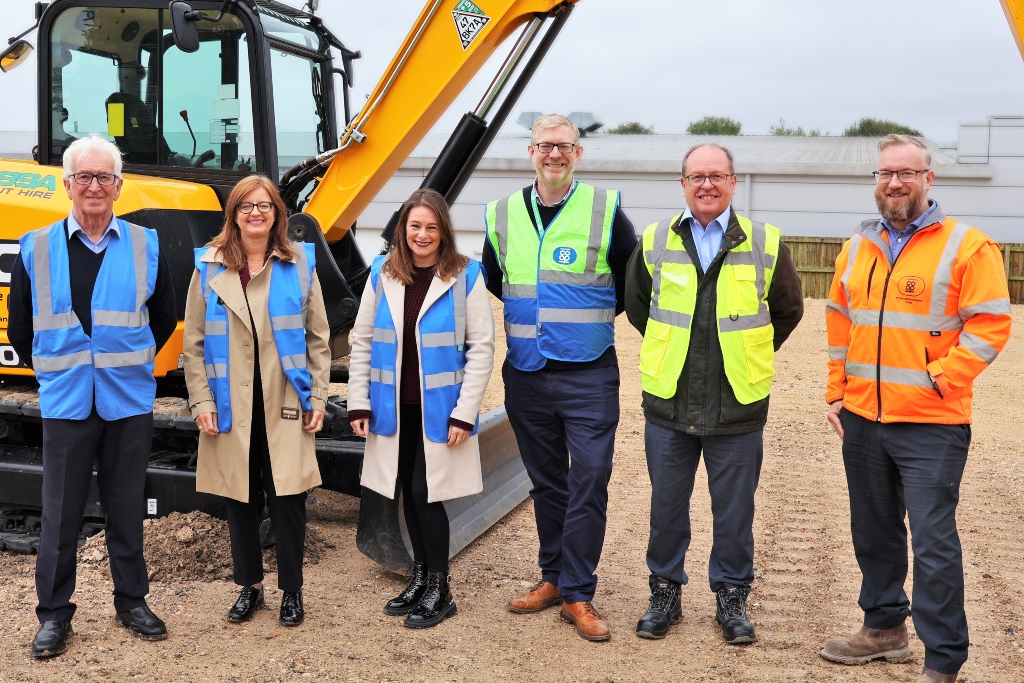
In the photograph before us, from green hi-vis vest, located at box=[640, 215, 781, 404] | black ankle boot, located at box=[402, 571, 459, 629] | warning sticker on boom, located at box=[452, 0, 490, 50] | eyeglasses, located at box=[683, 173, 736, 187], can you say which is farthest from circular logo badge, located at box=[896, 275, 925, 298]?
warning sticker on boom, located at box=[452, 0, 490, 50]

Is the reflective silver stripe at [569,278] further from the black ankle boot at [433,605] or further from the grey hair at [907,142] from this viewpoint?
the black ankle boot at [433,605]

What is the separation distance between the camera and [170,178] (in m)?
5.39

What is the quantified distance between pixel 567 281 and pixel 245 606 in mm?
1873

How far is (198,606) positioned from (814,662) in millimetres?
2533

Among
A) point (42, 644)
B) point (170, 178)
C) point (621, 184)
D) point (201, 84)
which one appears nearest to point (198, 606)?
point (42, 644)

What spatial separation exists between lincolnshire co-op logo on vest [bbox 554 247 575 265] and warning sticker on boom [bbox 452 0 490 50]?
1.81 metres

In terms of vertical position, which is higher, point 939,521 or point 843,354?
point 843,354

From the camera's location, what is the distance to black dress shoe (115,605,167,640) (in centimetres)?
393

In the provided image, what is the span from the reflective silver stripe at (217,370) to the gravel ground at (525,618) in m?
1.03

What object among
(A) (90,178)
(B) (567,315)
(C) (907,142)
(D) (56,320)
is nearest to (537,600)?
(B) (567,315)

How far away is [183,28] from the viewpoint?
476 centimetres

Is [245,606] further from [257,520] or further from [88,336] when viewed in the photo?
[88,336]

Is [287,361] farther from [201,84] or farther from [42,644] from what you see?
[201,84]

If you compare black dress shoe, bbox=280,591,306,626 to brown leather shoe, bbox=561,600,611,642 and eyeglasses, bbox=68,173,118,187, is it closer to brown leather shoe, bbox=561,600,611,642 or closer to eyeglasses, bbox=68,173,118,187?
brown leather shoe, bbox=561,600,611,642
